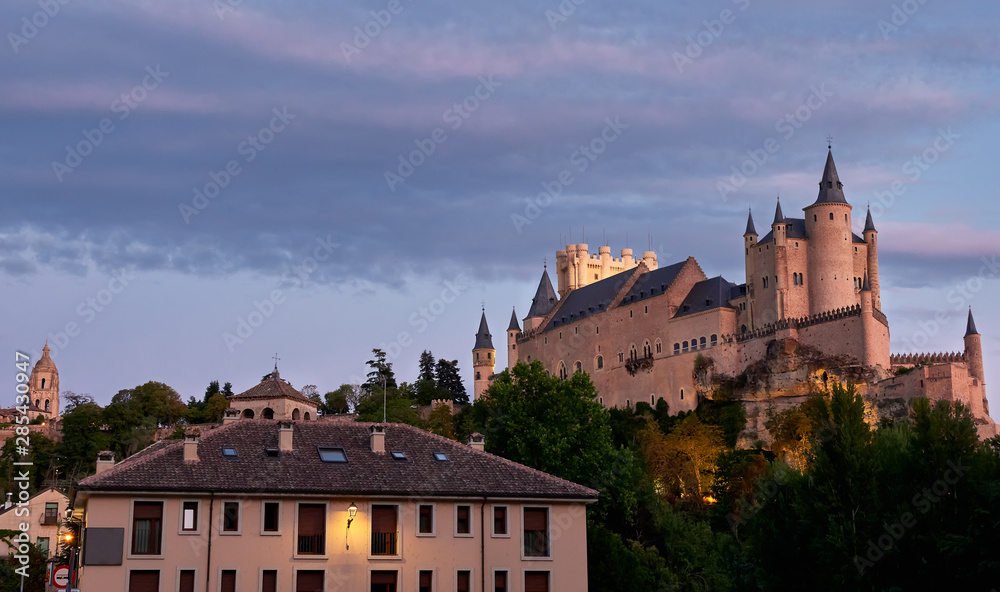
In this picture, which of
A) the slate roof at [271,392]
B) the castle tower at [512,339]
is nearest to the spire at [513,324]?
the castle tower at [512,339]

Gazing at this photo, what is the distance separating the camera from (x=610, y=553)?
5316 cm

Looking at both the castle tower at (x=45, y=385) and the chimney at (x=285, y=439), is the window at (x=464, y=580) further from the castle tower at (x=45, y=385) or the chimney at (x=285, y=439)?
the castle tower at (x=45, y=385)

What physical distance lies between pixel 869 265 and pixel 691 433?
968 inches

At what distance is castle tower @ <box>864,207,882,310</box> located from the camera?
111125mm

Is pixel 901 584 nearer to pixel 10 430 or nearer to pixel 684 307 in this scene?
pixel 684 307

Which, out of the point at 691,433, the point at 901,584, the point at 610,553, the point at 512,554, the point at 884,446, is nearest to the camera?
the point at 901,584

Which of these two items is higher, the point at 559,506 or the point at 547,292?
the point at 547,292

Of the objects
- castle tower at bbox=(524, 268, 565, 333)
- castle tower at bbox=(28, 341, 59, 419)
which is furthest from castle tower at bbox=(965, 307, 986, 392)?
castle tower at bbox=(28, 341, 59, 419)

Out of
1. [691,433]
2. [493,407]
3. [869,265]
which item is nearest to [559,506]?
[493,407]

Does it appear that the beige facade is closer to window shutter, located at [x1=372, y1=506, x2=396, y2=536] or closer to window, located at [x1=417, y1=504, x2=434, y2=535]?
window shutter, located at [x1=372, y1=506, x2=396, y2=536]

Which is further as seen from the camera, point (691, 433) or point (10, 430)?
point (10, 430)

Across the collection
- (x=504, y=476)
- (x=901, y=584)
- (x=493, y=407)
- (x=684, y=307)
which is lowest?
(x=901, y=584)

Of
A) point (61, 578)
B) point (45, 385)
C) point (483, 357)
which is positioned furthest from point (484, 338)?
point (61, 578)

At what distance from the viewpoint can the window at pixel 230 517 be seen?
42.6 m
